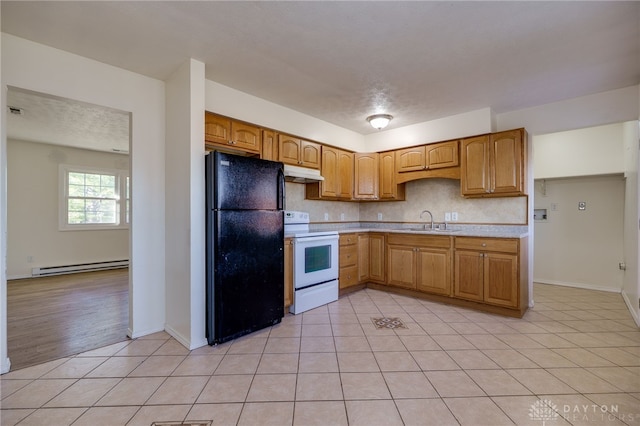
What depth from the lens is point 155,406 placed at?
174 cm

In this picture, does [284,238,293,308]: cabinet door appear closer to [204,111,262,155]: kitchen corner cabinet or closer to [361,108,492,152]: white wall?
[204,111,262,155]: kitchen corner cabinet

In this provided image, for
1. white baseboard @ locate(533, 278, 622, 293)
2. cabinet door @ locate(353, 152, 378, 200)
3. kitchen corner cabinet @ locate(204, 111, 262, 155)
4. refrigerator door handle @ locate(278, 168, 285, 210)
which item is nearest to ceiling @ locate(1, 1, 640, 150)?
kitchen corner cabinet @ locate(204, 111, 262, 155)

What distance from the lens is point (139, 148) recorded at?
9.04ft

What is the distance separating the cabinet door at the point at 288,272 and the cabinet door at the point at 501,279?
230cm

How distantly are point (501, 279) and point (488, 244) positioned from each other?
16.2 inches

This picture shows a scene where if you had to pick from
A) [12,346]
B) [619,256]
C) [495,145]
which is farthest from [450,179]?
[12,346]

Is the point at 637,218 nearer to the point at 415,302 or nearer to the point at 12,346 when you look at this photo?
the point at 415,302

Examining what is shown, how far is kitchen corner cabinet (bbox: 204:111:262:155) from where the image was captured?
2910 mm

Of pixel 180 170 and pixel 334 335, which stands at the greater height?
pixel 180 170

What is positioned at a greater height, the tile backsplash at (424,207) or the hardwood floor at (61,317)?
the tile backsplash at (424,207)

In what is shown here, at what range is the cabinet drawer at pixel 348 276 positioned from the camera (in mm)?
4039

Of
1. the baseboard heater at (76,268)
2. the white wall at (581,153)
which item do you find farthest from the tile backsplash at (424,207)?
the baseboard heater at (76,268)

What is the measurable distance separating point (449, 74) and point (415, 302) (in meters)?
2.74

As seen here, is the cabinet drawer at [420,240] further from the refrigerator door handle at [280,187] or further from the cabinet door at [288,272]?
the refrigerator door handle at [280,187]
